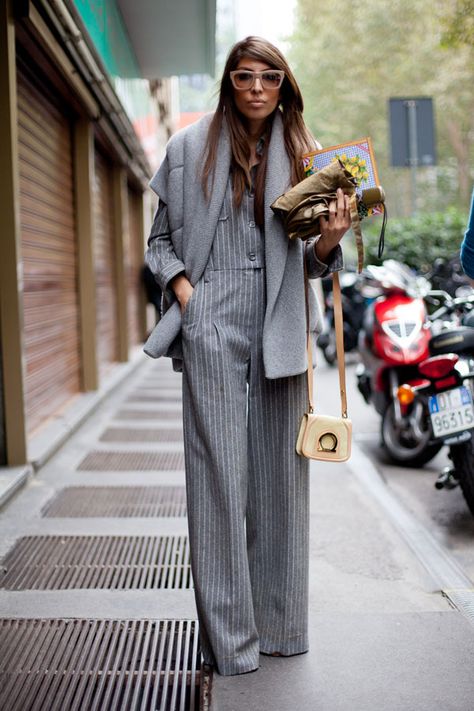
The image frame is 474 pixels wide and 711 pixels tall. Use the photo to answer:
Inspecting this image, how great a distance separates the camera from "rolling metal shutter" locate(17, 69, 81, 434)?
6.11 meters

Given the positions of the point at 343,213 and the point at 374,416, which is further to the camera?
the point at 374,416

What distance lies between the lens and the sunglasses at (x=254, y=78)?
257 centimetres

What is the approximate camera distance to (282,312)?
2.63m

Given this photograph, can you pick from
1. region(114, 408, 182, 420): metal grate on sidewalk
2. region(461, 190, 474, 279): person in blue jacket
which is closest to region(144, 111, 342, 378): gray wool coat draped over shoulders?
region(461, 190, 474, 279): person in blue jacket

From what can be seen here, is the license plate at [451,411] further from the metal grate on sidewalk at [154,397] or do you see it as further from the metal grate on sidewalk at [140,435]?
the metal grate on sidewalk at [154,397]

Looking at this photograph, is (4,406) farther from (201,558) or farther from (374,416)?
(374,416)

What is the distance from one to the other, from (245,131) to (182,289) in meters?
0.55

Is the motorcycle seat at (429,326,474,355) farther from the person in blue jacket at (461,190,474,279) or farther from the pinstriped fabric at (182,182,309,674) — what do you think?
the pinstriped fabric at (182,182,309,674)

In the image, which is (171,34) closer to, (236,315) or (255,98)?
(255,98)

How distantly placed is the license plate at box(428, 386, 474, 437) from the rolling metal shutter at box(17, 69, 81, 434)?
2802 mm

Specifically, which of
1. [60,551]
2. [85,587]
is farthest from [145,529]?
[85,587]

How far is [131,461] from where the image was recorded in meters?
5.97

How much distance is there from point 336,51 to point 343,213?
28.8 meters

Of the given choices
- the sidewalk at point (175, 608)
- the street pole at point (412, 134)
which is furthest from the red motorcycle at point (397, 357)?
the street pole at point (412, 134)
